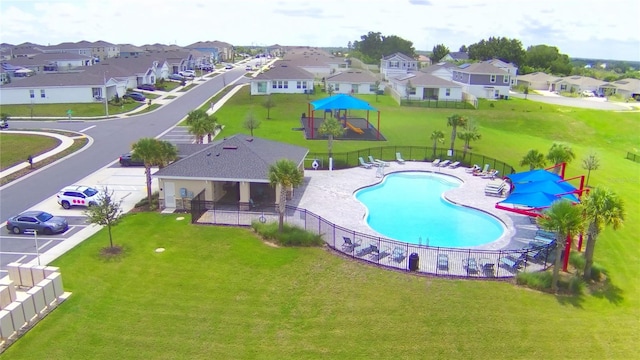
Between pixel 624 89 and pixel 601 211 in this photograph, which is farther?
pixel 624 89

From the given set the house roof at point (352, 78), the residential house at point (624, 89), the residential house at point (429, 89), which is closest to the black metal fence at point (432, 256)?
the residential house at point (429, 89)

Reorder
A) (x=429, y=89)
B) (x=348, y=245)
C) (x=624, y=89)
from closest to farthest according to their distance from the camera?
(x=348, y=245)
(x=429, y=89)
(x=624, y=89)

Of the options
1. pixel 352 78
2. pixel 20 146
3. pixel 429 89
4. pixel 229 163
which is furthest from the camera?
pixel 352 78

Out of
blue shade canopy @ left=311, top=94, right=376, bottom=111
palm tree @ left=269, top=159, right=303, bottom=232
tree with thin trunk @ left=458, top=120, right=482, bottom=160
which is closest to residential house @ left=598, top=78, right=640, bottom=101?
tree with thin trunk @ left=458, top=120, right=482, bottom=160

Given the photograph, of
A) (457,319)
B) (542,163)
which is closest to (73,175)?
(457,319)

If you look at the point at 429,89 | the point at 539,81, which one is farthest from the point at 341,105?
the point at 539,81

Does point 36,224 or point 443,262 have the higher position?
point 36,224

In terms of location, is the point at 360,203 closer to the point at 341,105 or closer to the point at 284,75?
the point at 341,105

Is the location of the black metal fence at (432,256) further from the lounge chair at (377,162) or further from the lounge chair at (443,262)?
the lounge chair at (377,162)
